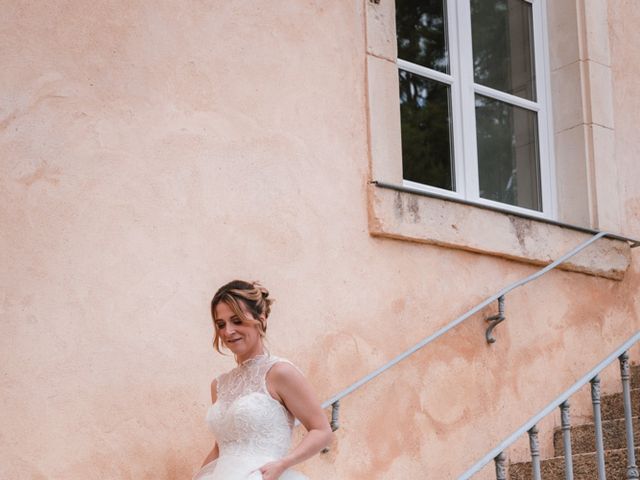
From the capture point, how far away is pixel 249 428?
11.9ft

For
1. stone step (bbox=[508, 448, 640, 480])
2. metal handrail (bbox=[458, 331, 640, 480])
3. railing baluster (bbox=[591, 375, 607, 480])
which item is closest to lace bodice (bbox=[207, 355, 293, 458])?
metal handrail (bbox=[458, 331, 640, 480])

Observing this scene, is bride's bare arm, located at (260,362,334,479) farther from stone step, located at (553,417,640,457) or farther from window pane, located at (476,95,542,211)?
window pane, located at (476,95,542,211)

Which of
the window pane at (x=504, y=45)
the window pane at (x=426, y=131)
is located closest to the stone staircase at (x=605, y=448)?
the window pane at (x=426, y=131)

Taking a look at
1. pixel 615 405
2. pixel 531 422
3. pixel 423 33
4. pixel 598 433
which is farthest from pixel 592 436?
pixel 423 33

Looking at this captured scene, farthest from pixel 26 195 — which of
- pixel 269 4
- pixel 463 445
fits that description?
pixel 463 445

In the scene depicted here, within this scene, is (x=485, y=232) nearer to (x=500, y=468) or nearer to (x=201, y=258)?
(x=201, y=258)

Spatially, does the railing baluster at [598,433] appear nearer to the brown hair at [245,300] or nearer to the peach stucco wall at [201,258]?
the peach stucco wall at [201,258]

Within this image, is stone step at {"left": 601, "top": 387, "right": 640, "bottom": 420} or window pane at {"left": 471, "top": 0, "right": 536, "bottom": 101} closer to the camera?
stone step at {"left": 601, "top": 387, "right": 640, "bottom": 420}

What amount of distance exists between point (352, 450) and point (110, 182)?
4.84 feet

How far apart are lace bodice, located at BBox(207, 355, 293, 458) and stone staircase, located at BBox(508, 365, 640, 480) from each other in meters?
1.75

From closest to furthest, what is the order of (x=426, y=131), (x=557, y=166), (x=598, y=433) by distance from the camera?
(x=598, y=433), (x=426, y=131), (x=557, y=166)

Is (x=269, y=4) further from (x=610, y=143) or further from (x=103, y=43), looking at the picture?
(x=610, y=143)

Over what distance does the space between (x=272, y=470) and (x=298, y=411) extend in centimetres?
21

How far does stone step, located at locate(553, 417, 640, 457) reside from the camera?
522 centimetres
